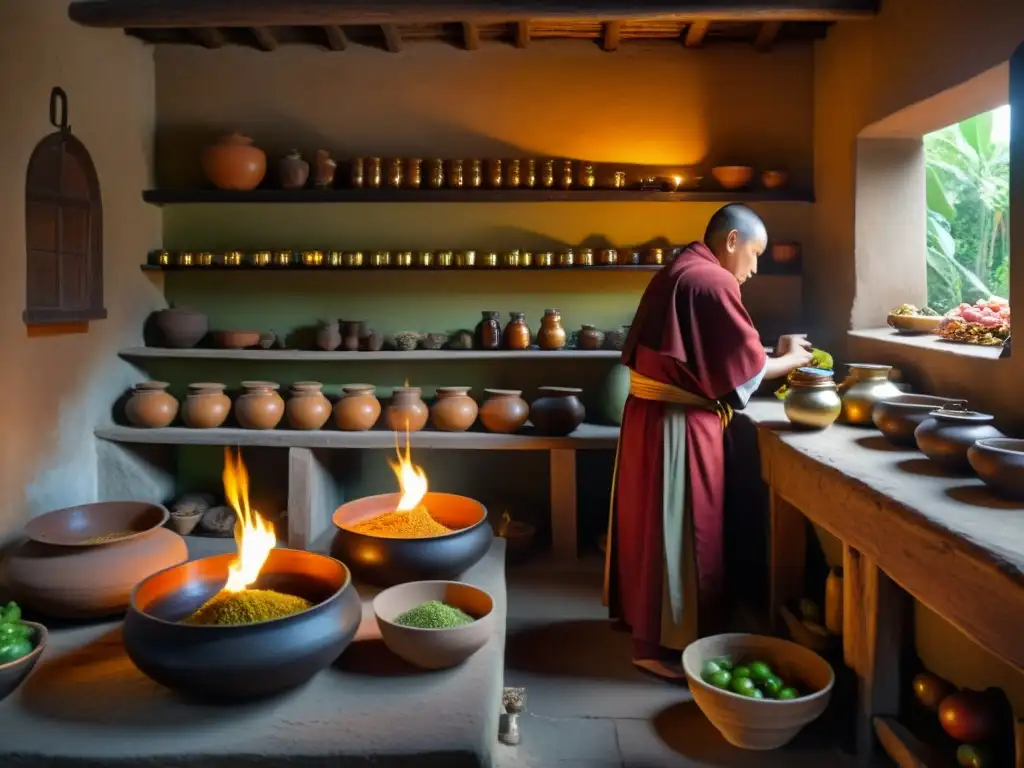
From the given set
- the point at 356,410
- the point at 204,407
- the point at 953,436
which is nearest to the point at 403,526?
the point at 953,436

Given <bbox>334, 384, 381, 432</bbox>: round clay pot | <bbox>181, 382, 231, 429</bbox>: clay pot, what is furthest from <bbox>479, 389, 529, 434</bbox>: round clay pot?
<bbox>181, 382, 231, 429</bbox>: clay pot

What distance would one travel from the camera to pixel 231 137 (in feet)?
14.8

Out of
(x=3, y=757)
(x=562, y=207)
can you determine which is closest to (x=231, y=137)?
(x=562, y=207)

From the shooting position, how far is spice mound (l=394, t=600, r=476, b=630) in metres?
1.93

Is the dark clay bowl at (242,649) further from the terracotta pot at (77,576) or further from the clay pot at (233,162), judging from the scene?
the clay pot at (233,162)

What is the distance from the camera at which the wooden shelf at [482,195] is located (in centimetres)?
446

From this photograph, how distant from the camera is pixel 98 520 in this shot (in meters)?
2.65

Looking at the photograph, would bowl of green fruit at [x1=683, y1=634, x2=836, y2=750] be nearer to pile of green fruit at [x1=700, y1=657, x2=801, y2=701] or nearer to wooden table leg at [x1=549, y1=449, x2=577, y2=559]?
pile of green fruit at [x1=700, y1=657, x2=801, y2=701]

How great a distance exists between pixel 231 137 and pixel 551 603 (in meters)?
2.99

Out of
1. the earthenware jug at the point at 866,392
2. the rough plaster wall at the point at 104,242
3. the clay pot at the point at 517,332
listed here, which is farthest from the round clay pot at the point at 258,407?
the earthenware jug at the point at 866,392

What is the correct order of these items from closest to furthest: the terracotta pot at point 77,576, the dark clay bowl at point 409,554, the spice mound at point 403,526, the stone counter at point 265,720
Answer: the stone counter at point 265,720 < the terracotta pot at point 77,576 < the dark clay bowl at point 409,554 < the spice mound at point 403,526

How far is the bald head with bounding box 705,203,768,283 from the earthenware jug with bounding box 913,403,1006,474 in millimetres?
1057

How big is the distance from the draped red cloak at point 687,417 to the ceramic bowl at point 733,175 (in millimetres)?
1399

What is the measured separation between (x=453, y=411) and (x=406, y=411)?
251 millimetres
